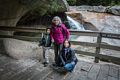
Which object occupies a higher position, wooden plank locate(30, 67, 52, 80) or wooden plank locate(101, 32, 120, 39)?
wooden plank locate(101, 32, 120, 39)

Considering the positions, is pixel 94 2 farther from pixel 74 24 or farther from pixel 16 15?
pixel 16 15

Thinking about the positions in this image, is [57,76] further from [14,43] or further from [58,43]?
[14,43]

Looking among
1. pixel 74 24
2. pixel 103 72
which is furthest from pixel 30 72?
pixel 74 24

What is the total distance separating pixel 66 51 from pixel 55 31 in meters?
0.58

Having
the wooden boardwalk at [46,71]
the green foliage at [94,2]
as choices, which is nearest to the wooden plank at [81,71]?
the wooden boardwalk at [46,71]

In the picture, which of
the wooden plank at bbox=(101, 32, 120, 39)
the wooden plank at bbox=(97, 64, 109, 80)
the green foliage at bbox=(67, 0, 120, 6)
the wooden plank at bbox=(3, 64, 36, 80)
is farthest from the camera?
the green foliage at bbox=(67, 0, 120, 6)

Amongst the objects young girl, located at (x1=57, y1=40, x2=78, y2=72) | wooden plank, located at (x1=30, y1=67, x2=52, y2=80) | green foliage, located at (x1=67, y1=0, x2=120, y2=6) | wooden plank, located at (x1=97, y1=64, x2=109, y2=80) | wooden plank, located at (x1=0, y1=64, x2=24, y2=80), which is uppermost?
green foliage, located at (x1=67, y1=0, x2=120, y2=6)

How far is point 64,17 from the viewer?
1427 cm

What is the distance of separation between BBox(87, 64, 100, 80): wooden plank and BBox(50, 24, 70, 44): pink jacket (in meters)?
1.11

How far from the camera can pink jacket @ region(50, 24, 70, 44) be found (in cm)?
475

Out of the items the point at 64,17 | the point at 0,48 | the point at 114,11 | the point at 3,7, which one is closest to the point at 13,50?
the point at 0,48

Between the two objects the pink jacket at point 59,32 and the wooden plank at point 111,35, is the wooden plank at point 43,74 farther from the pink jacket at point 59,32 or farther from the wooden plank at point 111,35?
the wooden plank at point 111,35

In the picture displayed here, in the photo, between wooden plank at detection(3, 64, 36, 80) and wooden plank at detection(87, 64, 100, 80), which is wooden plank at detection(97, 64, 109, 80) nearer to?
wooden plank at detection(87, 64, 100, 80)

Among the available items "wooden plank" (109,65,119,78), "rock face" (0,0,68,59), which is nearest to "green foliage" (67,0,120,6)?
"rock face" (0,0,68,59)
